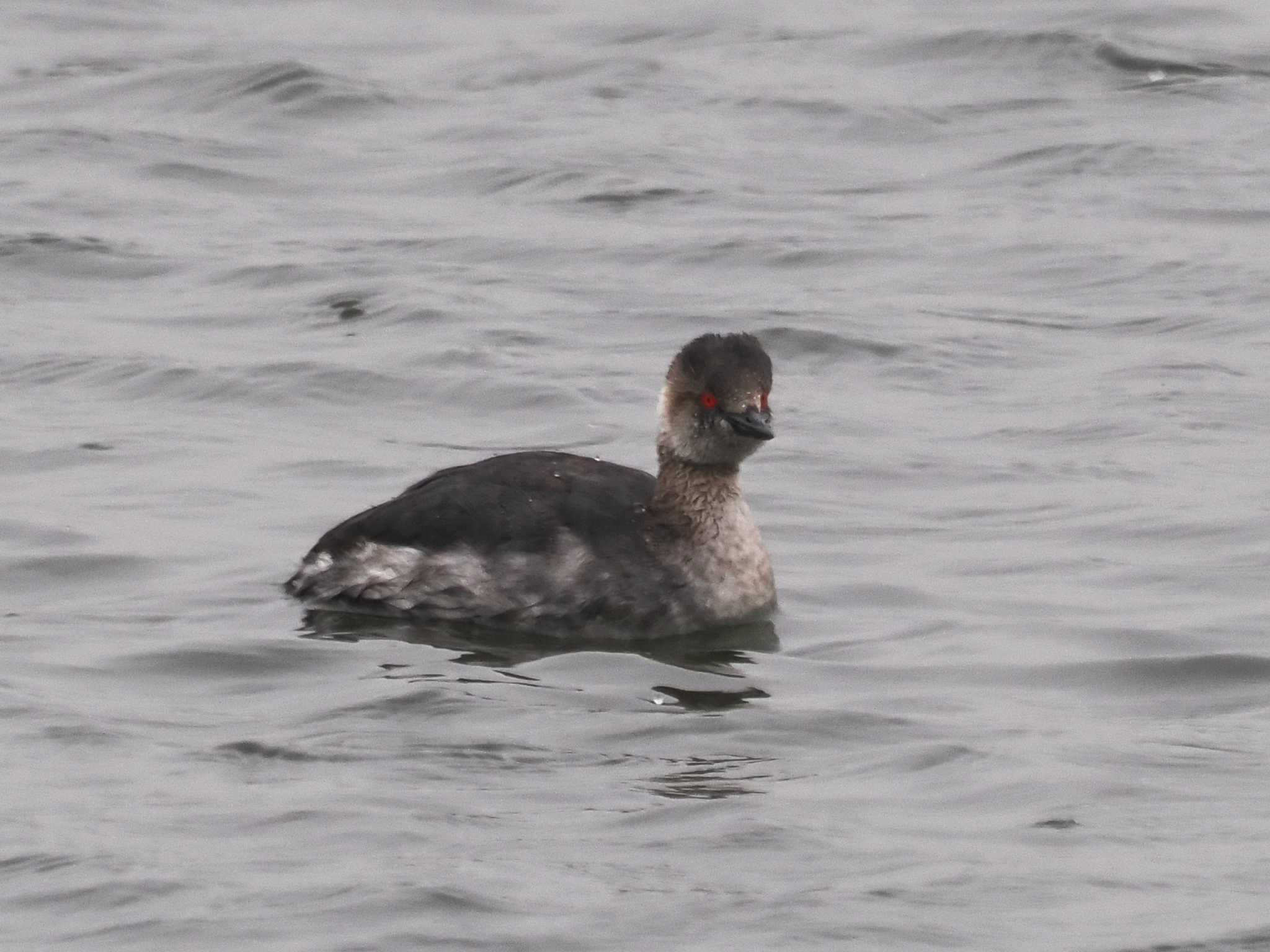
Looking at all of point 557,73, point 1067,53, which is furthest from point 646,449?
point 1067,53

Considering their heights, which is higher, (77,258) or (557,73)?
(557,73)

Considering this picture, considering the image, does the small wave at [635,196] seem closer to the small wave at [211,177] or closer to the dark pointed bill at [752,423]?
the small wave at [211,177]

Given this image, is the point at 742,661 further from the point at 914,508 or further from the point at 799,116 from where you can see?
the point at 799,116

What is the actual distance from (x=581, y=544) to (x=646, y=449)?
3146mm

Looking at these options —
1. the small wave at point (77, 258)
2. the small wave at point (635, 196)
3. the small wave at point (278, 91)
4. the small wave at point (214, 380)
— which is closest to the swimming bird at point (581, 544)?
the small wave at point (214, 380)

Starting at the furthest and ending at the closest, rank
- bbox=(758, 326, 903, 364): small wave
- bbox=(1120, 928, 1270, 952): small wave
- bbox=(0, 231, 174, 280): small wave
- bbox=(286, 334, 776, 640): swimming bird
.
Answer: bbox=(0, 231, 174, 280): small wave
bbox=(758, 326, 903, 364): small wave
bbox=(286, 334, 776, 640): swimming bird
bbox=(1120, 928, 1270, 952): small wave

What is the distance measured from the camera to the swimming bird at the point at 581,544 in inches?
466

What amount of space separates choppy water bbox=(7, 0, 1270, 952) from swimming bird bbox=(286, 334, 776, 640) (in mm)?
238

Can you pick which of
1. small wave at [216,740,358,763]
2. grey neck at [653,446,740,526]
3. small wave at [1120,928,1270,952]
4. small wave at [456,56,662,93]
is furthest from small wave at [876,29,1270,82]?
small wave at [1120,928,1270,952]

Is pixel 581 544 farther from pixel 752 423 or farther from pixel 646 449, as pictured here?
pixel 646 449

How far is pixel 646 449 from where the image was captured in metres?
15.0

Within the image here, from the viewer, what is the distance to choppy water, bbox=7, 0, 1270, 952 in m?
8.99

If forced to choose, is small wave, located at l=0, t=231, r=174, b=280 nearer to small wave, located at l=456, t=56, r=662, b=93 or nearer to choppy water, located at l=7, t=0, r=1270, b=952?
choppy water, located at l=7, t=0, r=1270, b=952

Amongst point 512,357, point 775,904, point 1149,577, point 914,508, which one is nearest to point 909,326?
point 512,357
